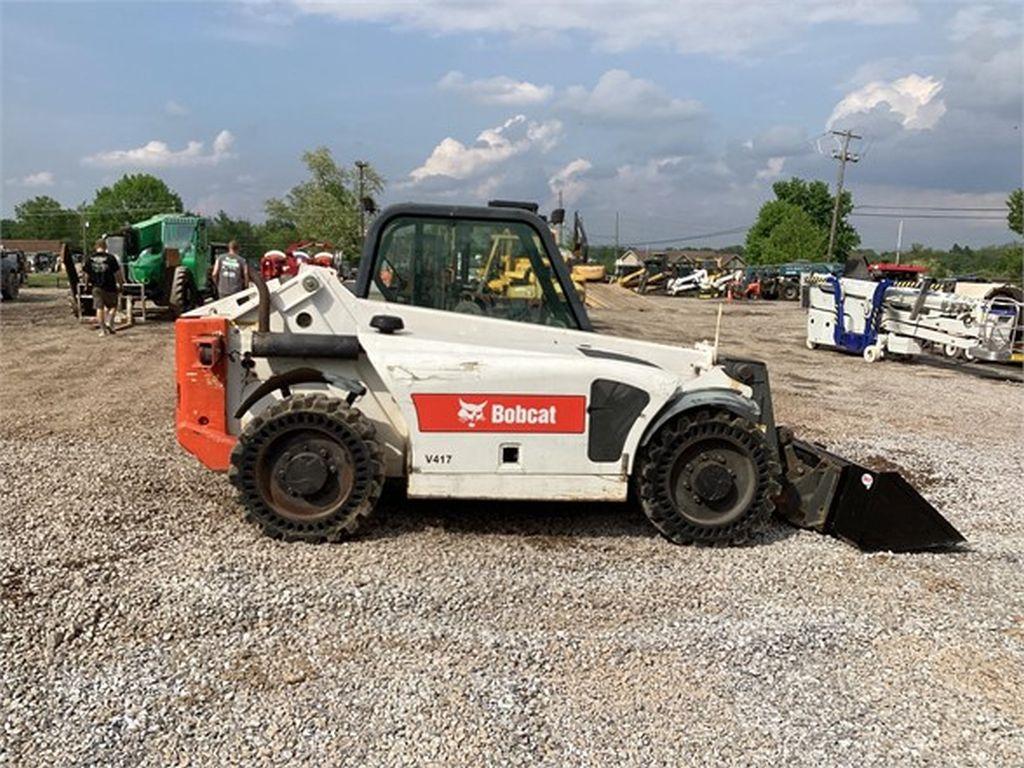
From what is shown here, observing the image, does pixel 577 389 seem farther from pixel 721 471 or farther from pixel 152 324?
pixel 152 324

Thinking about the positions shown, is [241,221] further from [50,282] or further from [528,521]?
[528,521]

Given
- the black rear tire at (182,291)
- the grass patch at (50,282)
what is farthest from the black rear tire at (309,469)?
the grass patch at (50,282)

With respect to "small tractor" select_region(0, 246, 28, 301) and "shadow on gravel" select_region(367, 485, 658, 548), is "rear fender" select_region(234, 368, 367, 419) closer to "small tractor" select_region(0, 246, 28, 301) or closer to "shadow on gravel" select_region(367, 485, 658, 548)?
"shadow on gravel" select_region(367, 485, 658, 548)

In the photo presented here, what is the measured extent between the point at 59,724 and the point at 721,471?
3564 millimetres

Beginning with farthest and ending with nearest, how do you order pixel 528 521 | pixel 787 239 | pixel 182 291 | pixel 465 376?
pixel 787 239, pixel 182 291, pixel 528 521, pixel 465 376

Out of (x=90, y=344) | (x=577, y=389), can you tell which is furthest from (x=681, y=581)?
(x=90, y=344)

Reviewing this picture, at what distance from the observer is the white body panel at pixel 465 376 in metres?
4.64

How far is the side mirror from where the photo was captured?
191 inches

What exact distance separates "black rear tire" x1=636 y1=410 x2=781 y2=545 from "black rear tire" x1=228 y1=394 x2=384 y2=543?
1.68 m

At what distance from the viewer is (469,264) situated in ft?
16.6

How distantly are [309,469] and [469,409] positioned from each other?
3.30 ft

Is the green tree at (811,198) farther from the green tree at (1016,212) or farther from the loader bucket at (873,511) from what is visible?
the loader bucket at (873,511)

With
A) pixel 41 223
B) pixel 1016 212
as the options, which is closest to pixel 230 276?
pixel 1016 212

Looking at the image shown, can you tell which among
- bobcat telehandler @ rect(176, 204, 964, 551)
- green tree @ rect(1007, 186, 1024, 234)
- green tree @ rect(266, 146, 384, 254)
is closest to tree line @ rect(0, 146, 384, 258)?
green tree @ rect(266, 146, 384, 254)
